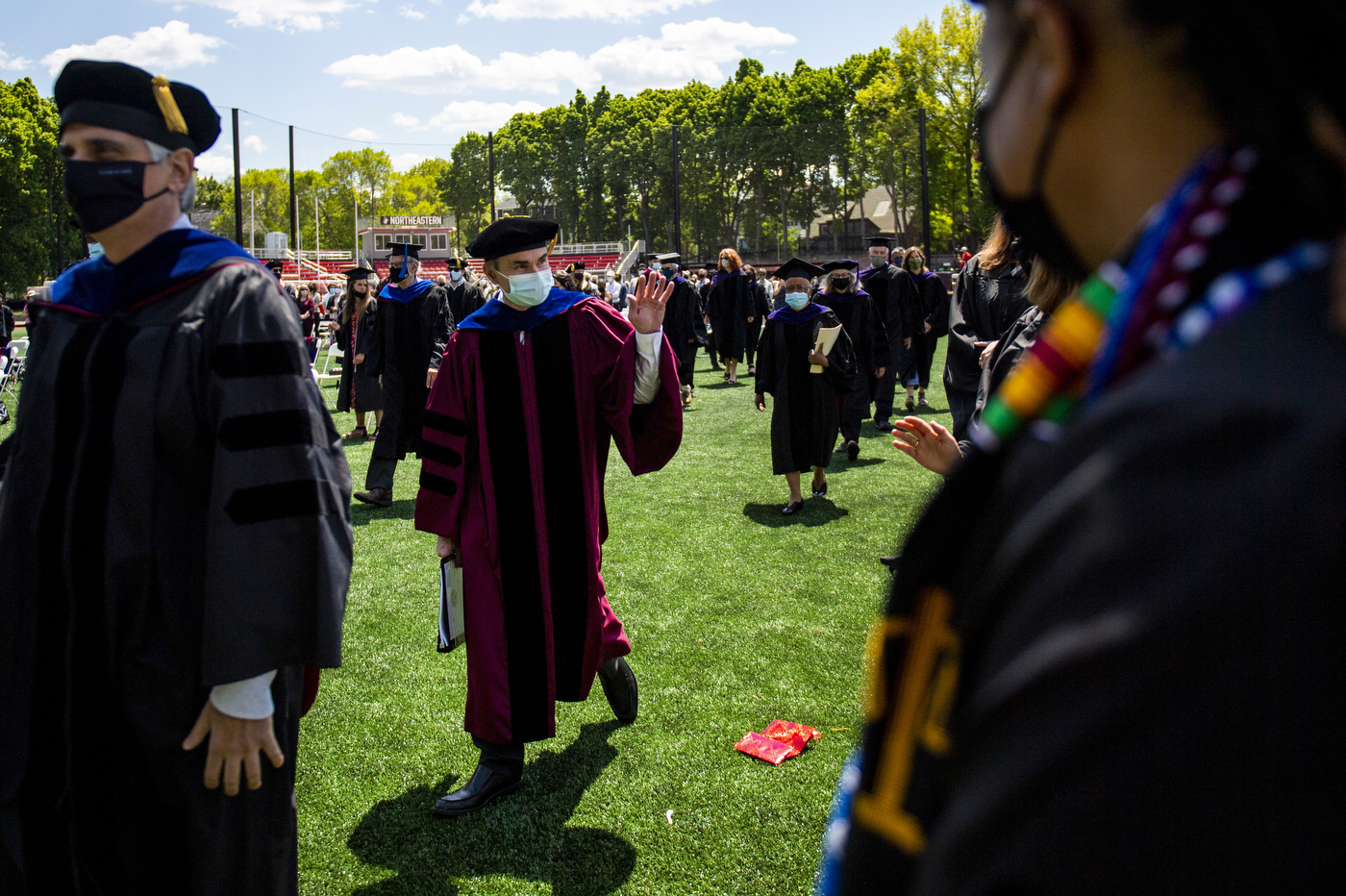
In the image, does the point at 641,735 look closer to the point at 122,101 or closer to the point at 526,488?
the point at 526,488

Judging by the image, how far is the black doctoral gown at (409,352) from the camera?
8852 millimetres

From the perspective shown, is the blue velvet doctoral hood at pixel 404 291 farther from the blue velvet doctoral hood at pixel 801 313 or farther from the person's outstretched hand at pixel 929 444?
the person's outstretched hand at pixel 929 444

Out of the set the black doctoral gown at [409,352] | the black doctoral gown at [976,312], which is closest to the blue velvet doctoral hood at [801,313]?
the black doctoral gown at [976,312]

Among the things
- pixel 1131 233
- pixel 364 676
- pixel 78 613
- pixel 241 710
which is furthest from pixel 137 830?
pixel 364 676

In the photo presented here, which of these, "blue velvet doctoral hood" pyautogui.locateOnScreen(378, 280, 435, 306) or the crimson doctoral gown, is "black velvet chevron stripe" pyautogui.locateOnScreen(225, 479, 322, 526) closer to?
the crimson doctoral gown

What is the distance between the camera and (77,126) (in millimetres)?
2102

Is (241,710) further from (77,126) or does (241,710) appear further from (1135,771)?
(1135,771)

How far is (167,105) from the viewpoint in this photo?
7.15 feet

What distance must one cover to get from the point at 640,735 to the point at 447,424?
148 cm

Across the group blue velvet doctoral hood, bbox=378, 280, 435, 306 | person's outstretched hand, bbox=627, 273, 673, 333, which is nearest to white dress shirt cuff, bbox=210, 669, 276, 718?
person's outstretched hand, bbox=627, 273, 673, 333

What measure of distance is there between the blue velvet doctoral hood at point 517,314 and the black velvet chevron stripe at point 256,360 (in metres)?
1.61

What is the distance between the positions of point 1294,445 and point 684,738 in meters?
3.73

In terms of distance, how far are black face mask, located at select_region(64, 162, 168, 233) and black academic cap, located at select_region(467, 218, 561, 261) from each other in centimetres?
174

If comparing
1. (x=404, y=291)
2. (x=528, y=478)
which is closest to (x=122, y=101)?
(x=528, y=478)
